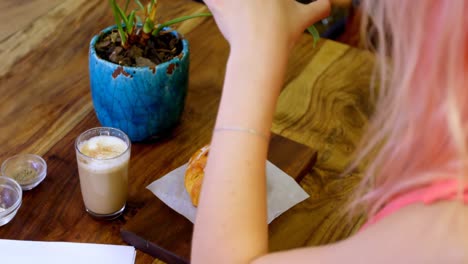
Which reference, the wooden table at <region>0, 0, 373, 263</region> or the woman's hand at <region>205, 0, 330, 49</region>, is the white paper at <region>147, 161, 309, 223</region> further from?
the woman's hand at <region>205, 0, 330, 49</region>

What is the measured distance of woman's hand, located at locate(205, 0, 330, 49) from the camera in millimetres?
729

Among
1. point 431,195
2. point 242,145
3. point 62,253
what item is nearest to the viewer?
point 431,195

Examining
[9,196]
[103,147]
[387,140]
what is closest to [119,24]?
[103,147]

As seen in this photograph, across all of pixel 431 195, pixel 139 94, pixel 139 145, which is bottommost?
pixel 139 145

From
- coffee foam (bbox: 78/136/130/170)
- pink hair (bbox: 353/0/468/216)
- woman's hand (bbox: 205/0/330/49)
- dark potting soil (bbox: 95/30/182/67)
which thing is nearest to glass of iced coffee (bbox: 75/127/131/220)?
coffee foam (bbox: 78/136/130/170)

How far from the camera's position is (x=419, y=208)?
23.2 inches

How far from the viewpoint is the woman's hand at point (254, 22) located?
73cm

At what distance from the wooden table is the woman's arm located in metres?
0.17

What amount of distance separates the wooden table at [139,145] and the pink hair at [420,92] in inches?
11.6

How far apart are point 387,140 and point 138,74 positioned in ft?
1.46

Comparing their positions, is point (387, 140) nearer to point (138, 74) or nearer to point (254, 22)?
point (254, 22)

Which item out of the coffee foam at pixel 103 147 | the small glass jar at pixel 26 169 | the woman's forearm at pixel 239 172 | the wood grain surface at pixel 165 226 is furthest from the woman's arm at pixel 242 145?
the small glass jar at pixel 26 169

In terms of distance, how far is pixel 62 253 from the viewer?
32.1 inches

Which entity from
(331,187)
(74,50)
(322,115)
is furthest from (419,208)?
(74,50)
